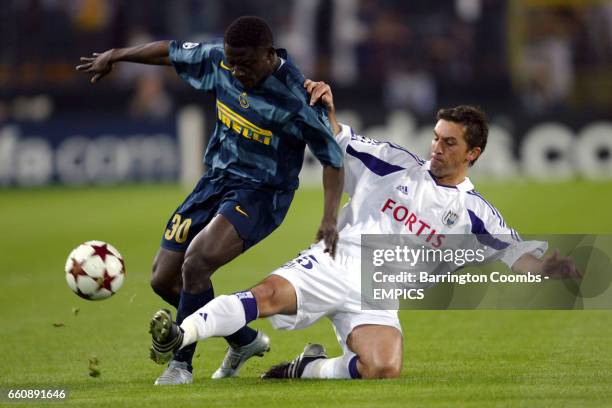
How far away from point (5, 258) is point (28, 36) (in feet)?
38.9

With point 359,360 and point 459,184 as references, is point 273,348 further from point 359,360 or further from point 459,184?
point 459,184

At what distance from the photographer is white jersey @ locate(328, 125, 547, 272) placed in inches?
277

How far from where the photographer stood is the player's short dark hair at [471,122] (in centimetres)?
733

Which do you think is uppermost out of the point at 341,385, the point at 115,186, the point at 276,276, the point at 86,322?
the point at 276,276

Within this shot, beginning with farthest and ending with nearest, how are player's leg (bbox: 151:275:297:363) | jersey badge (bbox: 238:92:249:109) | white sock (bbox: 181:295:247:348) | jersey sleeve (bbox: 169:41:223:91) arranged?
1. jersey sleeve (bbox: 169:41:223:91)
2. jersey badge (bbox: 238:92:249:109)
3. white sock (bbox: 181:295:247:348)
4. player's leg (bbox: 151:275:297:363)

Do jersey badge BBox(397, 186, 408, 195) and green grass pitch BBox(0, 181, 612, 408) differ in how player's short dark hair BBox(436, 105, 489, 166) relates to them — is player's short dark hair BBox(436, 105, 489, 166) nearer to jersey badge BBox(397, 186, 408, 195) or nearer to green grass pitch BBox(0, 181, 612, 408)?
jersey badge BBox(397, 186, 408, 195)

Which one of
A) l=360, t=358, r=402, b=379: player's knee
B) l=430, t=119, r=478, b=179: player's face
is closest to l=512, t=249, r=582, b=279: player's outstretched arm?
l=430, t=119, r=478, b=179: player's face

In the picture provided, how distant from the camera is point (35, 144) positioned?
72.5 feet

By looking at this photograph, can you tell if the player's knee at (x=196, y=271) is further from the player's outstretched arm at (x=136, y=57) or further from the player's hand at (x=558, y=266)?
the player's hand at (x=558, y=266)

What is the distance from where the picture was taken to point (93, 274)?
6.96 metres

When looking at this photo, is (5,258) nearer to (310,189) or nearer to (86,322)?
(86,322)

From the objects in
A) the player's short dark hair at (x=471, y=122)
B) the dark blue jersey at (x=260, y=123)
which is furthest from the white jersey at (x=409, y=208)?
the dark blue jersey at (x=260, y=123)

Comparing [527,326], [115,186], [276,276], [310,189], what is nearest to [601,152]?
[310,189]

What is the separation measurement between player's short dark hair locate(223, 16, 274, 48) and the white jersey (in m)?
0.97
